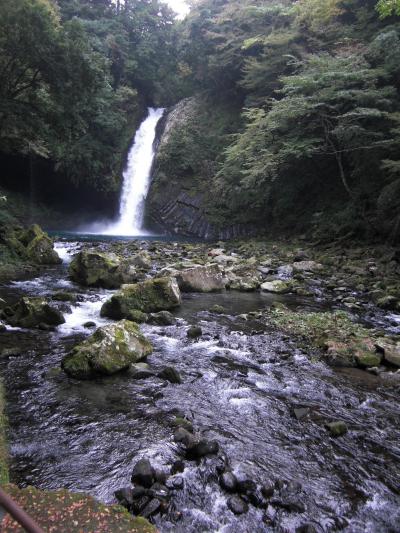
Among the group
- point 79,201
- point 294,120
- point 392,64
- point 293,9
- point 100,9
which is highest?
point 100,9

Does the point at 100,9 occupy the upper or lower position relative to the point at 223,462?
upper

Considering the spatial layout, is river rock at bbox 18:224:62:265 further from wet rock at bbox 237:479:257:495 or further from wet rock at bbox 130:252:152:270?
wet rock at bbox 237:479:257:495

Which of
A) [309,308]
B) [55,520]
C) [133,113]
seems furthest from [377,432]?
[133,113]

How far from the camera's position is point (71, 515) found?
221cm

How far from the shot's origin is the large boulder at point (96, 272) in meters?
9.55

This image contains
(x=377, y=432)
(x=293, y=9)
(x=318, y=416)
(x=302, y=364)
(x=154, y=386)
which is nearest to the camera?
(x=377, y=432)

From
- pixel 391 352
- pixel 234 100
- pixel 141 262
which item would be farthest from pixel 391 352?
pixel 234 100

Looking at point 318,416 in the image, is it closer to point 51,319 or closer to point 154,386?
point 154,386

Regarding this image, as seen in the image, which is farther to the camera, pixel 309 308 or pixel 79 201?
pixel 79 201

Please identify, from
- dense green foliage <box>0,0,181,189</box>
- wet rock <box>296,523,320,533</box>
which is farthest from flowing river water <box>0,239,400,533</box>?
dense green foliage <box>0,0,181,189</box>

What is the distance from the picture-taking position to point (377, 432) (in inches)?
149

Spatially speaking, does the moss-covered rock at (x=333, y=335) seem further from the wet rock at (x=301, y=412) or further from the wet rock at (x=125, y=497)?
the wet rock at (x=125, y=497)

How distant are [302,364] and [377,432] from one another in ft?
5.36

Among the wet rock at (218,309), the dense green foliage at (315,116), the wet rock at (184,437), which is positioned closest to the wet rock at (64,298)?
the wet rock at (218,309)
